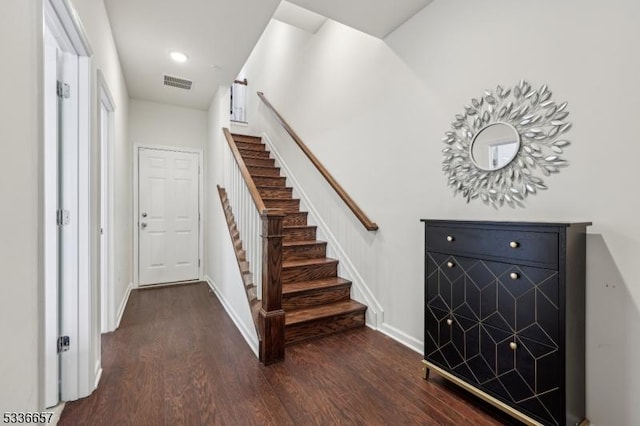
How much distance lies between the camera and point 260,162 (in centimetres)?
485

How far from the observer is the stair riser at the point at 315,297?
275cm

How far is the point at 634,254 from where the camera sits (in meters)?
1.39

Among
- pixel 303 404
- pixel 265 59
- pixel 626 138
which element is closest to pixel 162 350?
pixel 303 404

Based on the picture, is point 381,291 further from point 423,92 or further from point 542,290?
point 423,92

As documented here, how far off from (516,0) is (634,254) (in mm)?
1540

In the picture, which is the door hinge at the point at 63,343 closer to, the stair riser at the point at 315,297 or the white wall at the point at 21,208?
the white wall at the point at 21,208

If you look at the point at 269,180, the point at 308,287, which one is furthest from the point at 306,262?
the point at 269,180

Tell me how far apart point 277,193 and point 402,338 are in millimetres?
2555

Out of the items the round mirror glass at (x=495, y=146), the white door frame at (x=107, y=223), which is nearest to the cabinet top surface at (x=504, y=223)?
the round mirror glass at (x=495, y=146)

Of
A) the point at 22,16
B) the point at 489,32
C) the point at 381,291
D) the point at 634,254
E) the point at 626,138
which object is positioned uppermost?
the point at 489,32

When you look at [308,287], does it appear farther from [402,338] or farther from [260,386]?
[260,386]

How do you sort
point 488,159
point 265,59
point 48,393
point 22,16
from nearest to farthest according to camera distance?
point 22,16
point 48,393
point 488,159
point 265,59

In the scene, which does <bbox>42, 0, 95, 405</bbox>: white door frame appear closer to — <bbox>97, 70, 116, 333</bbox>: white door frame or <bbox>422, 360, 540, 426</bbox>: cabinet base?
<bbox>97, 70, 116, 333</bbox>: white door frame

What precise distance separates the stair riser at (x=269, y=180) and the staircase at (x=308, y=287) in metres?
0.25
